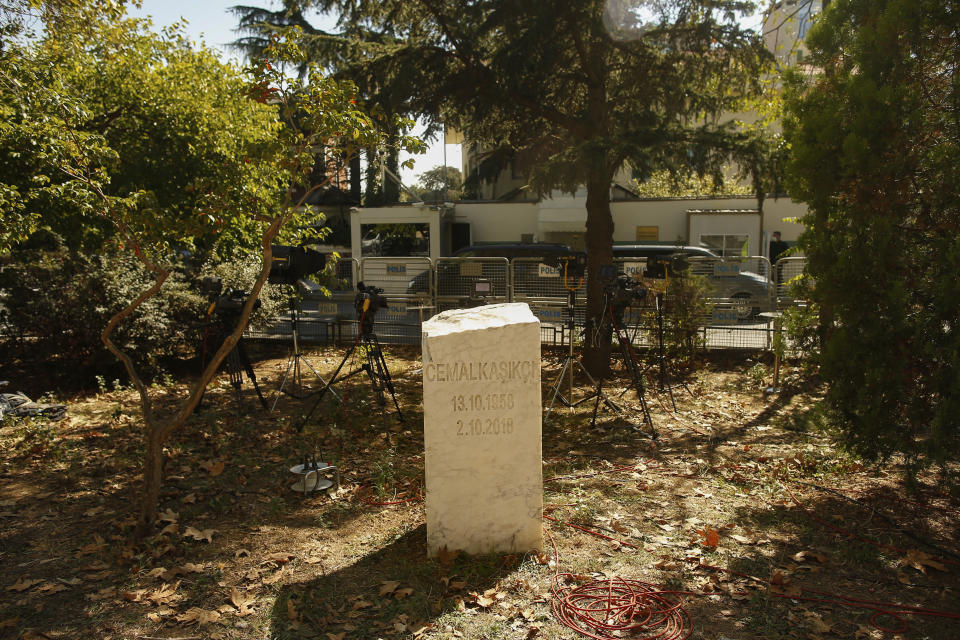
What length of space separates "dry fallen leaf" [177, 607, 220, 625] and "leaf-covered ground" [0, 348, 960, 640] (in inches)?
0.5

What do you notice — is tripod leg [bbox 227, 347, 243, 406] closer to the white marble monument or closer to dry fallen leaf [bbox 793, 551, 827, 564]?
the white marble monument

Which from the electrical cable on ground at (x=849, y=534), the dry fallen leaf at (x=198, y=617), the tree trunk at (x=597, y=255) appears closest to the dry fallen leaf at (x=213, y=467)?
the dry fallen leaf at (x=198, y=617)

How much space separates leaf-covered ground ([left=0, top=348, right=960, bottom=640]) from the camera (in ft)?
12.3

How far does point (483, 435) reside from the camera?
14.0 feet

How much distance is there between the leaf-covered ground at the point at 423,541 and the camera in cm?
374

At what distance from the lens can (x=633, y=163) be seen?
27.9 ft

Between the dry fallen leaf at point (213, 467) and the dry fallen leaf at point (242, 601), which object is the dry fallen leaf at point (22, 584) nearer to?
the dry fallen leaf at point (242, 601)

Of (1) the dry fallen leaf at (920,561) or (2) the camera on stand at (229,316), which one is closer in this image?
(1) the dry fallen leaf at (920,561)

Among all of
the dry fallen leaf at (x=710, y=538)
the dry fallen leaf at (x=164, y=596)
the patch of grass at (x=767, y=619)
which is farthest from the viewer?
the dry fallen leaf at (x=710, y=538)

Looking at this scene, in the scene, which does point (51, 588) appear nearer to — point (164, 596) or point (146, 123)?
point (164, 596)

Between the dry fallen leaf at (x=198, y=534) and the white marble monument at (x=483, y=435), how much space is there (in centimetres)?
164

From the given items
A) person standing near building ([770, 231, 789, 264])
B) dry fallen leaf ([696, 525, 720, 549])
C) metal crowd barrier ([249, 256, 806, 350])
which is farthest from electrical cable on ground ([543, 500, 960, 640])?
person standing near building ([770, 231, 789, 264])

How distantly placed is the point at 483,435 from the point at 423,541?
100cm

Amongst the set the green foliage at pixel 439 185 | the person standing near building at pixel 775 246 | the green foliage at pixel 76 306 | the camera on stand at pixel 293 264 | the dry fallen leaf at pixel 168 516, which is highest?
the green foliage at pixel 439 185
